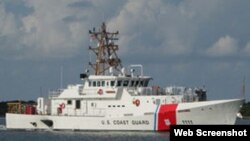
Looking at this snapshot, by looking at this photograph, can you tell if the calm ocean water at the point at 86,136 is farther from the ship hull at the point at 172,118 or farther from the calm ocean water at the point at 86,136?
the ship hull at the point at 172,118

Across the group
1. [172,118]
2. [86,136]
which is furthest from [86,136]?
[172,118]

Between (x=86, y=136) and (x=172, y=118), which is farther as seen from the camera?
(x=172, y=118)

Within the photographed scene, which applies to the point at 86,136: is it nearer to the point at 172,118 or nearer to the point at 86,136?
the point at 86,136

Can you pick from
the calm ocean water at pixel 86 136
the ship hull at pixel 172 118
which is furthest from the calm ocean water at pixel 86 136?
the ship hull at pixel 172 118

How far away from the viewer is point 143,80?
2191 inches

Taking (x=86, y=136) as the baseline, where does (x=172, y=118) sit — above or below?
above

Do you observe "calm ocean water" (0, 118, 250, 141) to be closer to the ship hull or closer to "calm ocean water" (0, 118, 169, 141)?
"calm ocean water" (0, 118, 169, 141)

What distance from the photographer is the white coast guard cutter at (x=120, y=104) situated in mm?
51906

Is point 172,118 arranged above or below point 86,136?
above

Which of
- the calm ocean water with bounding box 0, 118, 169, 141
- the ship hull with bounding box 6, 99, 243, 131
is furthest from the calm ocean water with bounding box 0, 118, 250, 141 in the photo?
the ship hull with bounding box 6, 99, 243, 131

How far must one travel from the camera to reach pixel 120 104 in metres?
53.7

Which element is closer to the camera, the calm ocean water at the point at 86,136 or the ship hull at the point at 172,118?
the calm ocean water at the point at 86,136

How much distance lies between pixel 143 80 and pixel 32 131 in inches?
444

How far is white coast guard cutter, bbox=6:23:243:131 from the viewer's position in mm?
51906
